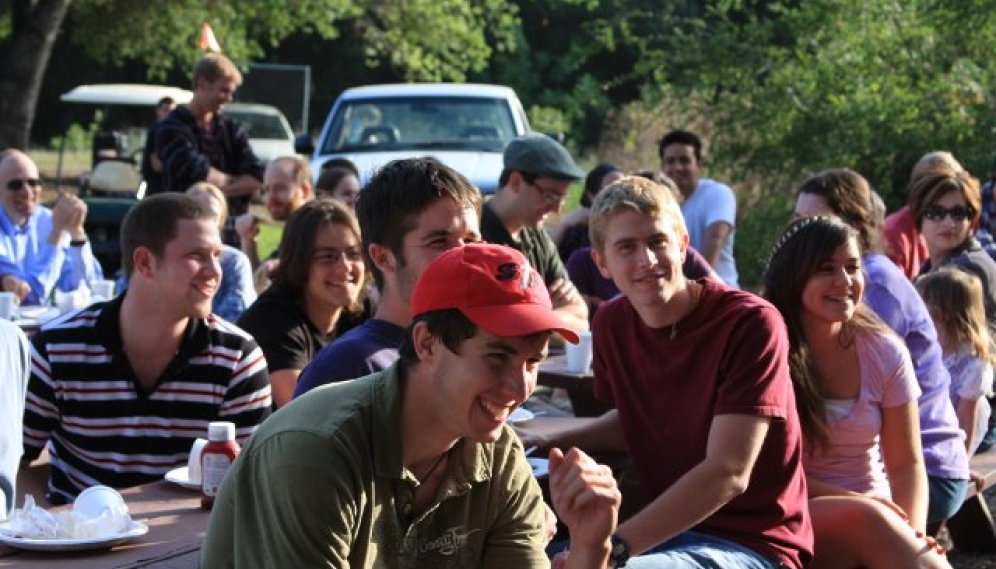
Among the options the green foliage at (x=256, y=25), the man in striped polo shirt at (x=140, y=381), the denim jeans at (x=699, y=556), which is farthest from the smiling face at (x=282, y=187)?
the green foliage at (x=256, y=25)

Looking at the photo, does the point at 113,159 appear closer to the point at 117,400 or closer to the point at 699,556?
the point at 117,400

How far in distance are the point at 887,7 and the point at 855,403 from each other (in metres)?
11.2

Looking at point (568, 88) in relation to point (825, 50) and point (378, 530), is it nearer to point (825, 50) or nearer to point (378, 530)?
point (825, 50)

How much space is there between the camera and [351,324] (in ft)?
17.6

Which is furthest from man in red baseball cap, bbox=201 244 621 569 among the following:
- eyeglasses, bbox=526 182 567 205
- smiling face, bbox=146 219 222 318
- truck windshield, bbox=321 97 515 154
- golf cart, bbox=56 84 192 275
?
golf cart, bbox=56 84 192 275

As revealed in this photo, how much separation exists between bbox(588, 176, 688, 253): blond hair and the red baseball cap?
4.17ft

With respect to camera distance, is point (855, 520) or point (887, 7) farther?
point (887, 7)

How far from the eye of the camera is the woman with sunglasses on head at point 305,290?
5.11m

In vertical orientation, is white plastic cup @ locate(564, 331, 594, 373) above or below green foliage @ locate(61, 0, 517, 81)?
below

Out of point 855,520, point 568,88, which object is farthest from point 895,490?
point 568,88

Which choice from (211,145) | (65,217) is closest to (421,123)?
(211,145)

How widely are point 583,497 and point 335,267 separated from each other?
239cm

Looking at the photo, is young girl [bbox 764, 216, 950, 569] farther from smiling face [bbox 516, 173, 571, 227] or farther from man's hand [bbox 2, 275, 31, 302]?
man's hand [bbox 2, 275, 31, 302]

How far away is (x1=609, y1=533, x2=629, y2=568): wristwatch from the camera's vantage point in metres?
3.62
